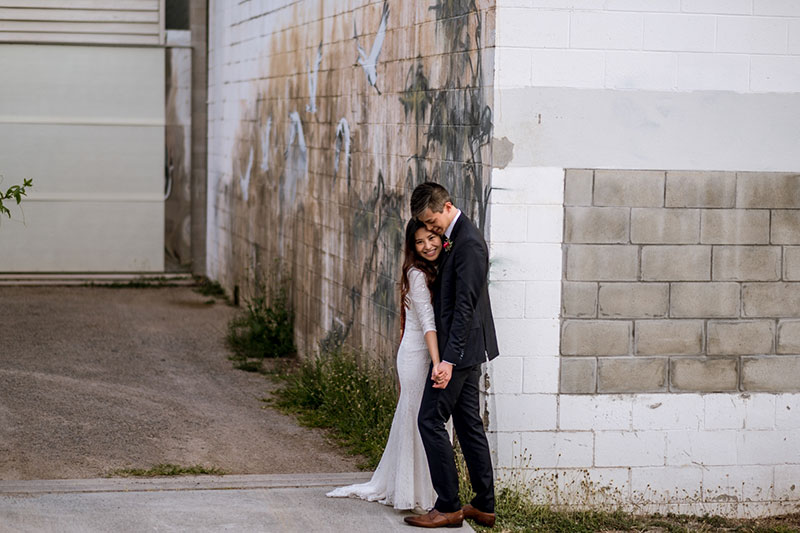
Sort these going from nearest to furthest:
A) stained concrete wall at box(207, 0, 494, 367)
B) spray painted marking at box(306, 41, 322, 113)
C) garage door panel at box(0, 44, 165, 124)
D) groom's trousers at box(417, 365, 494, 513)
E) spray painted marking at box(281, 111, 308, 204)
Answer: groom's trousers at box(417, 365, 494, 513)
stained concrete wall at box(207, 0, 494, 367)
spray painted marking at box(306, 41, 322, 113)
spray painted marking at box(281, 111, 308, 204)
garage door panel at box(0, 44, 165, 124)

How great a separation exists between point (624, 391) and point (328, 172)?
4352 millimetres

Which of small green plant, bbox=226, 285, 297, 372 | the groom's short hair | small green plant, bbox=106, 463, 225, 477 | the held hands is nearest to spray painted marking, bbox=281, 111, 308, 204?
small green plant, bbox=226, 285, 297, 372

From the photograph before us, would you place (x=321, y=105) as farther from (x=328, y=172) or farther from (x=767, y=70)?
(x=767, y=70)

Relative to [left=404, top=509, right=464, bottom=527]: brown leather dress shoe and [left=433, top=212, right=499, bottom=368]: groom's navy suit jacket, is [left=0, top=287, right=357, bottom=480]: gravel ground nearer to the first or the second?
[left=404, top=509, right=464, bottom=527]: brown leather dress shoe

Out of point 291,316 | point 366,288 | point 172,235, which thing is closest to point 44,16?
point 172,235

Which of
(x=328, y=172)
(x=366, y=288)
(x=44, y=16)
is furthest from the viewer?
(x=44, y=16)

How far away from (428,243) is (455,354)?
0.59 meters

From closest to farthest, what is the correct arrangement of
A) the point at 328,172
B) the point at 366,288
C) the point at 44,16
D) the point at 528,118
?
the point at 528,118 < the point at 366,288 < the point at 328,172 < the point at 44,16

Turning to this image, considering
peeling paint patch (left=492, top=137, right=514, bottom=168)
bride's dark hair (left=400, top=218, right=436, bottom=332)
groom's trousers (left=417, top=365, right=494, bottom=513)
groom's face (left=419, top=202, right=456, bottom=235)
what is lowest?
groom's trousers (left=417, top=365, right=494, bottom=513)

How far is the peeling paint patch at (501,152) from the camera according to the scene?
647 cm

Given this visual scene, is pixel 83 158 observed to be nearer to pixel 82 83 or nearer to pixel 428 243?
pixel 82 83

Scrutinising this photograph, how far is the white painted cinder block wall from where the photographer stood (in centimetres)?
649

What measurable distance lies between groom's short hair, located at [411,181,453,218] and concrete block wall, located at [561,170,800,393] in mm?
1097

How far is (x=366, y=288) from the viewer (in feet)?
29.8
